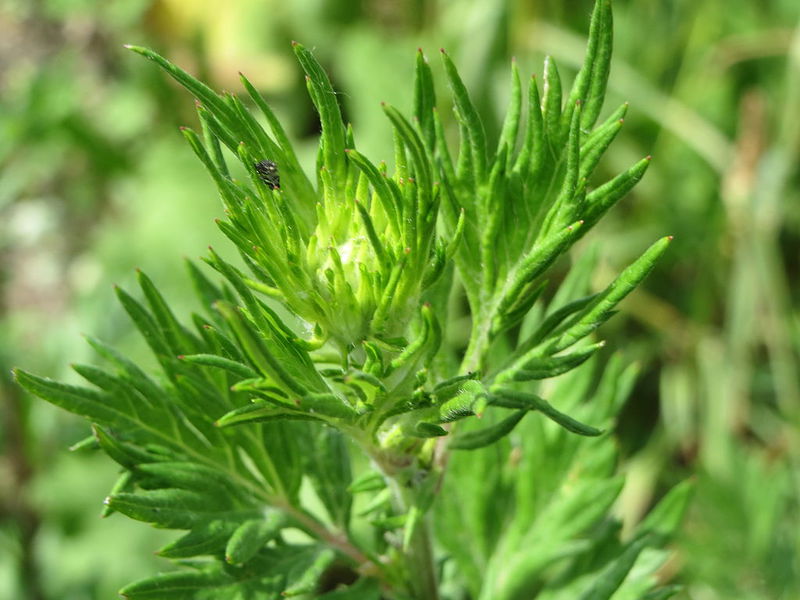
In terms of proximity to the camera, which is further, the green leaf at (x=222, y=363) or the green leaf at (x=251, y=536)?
the green leaf at (x=251, y=536)

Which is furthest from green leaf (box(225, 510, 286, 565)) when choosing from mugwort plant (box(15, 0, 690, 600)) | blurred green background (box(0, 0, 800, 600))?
blurred green background (box(0, 0, 800, 600))

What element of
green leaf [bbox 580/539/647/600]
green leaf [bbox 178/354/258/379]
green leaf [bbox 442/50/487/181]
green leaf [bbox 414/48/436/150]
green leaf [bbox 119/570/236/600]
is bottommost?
green leaf [bbox 580/539/647/600]

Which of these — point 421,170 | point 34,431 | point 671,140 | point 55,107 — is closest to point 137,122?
point 55,107

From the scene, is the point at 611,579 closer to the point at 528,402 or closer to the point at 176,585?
the point at 528,402

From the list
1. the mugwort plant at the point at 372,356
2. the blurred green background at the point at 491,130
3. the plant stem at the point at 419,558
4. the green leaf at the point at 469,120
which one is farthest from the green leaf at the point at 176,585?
the blurred green background at the point at 491,130

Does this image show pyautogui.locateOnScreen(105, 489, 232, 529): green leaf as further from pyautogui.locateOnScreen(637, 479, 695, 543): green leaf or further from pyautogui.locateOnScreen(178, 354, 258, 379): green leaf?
pyautogui.locateOnScreen(637, 479, 695, 543): green leaf

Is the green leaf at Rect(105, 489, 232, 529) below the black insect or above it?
below

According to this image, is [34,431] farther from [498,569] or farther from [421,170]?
[421,170]

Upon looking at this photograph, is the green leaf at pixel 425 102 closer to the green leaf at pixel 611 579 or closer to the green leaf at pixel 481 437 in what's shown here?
the green leaf at pixel 481 437
